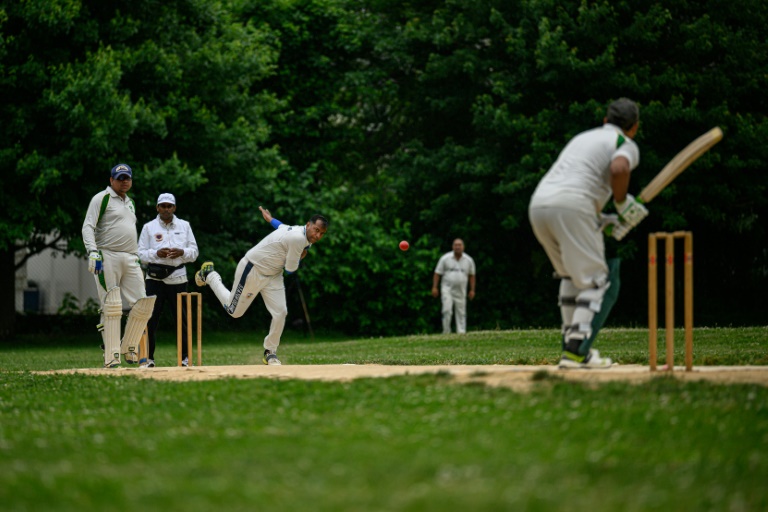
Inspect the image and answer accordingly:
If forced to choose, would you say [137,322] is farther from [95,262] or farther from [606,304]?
[606,304]

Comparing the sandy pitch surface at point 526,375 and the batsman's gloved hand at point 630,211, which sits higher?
the batsman's gloved hand at point 630,211

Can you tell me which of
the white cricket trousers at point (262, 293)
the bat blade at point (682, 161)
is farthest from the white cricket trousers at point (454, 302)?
the bat blade at point (682, 161)

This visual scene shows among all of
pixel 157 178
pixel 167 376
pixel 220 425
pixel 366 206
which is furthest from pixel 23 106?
pixel 220 425

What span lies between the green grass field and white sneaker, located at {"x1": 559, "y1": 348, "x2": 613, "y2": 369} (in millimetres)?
926

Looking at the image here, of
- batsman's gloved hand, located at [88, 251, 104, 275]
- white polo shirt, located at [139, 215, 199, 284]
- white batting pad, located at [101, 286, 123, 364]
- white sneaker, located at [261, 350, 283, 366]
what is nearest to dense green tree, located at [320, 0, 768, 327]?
white sneaker, located at [261, 350, 283, 366]

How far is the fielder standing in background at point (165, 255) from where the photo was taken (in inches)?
517

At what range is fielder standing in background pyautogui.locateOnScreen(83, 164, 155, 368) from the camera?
1230 centimetres

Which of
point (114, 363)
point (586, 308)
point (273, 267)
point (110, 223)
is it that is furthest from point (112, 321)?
point (586, 308)

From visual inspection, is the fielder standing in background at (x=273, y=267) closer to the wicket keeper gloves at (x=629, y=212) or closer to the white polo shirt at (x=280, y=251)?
the white polo shirt at (x=280, y=251)

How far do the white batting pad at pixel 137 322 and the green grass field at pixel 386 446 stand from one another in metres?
2.86

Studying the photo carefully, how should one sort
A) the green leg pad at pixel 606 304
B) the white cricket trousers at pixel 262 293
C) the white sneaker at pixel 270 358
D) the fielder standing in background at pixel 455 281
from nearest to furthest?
the green leg pad at pixel 606 304 → the white cricket trousers at pixel 262 293 → the white sneaker at pixel 270 358 → the fielder standing in background at pixel 455 281

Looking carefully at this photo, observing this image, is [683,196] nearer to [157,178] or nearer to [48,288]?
[157,178]

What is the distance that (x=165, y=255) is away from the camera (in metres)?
13.0

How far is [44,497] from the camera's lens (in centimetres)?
493
